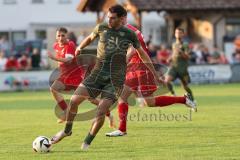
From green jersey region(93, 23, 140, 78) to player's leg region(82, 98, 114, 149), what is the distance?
429mm

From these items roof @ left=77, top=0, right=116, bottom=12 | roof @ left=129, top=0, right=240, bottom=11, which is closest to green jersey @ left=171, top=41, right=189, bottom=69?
roof @ left=129, top=0, right=240, bottom=11

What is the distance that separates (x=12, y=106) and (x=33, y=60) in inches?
484

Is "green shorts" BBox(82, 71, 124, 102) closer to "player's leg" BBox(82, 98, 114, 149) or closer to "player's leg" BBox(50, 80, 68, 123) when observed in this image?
Result: "player's leg" BBox(82, 98, 114, 149)

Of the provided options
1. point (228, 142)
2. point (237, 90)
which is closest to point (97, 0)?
point (237, 90)

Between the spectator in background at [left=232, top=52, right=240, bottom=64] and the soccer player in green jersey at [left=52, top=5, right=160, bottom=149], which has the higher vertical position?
the soccer player in green jersey at [left=52, top=5, right=160, bottom=149]

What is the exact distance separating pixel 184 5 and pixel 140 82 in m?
28.2

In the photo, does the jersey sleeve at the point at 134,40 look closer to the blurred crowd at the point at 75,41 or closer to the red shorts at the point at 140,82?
the red shorts at the point at 140,82

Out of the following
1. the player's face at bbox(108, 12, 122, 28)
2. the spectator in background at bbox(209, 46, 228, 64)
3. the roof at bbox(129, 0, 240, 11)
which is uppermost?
the player's face at bbox(108, 12, 122, 28)

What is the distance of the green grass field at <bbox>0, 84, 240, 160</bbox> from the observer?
1292cm

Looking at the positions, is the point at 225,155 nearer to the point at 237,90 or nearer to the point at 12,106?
the point at 12,106

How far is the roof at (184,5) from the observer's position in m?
43.6

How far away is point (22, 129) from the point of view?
56.9 ft

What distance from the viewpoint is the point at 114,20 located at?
13234mm

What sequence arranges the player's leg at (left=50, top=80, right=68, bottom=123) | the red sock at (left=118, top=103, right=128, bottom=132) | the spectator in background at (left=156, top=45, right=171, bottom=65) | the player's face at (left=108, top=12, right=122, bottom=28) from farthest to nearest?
the spectator in background at (left=156, top=45, right=171, bottom=65), the player's leg at (left=50, top=80, right=68, bottom=123), the red sock at (left=118, top=103, right=128, bottom=132), the player's face at (left=108, top=12, right=122, bottom=28)
